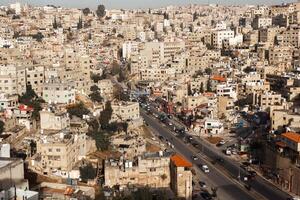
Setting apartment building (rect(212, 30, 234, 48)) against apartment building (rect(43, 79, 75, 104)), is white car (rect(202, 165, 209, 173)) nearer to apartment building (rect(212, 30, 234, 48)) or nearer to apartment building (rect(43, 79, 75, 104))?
apartment building (rect(43, 79, 75, 104))

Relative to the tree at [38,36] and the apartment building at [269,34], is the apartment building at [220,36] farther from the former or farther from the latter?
the tree at [38,36]

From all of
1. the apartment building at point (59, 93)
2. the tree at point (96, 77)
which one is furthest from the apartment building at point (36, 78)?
the tree at point (96, 77)

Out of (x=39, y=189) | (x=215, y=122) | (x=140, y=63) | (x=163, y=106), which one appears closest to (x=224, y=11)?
(x=140, y=63)

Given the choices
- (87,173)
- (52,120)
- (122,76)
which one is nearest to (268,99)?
(52,120)

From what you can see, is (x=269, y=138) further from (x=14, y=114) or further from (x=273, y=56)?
(x=273, y=56)

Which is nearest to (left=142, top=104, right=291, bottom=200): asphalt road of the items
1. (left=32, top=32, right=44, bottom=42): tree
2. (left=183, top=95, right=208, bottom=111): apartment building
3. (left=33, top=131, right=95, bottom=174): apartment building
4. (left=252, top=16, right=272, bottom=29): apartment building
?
(left=183, top=95, right=208, bottom=111): apartment building

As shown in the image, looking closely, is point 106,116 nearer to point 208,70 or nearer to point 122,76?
point 208,70
